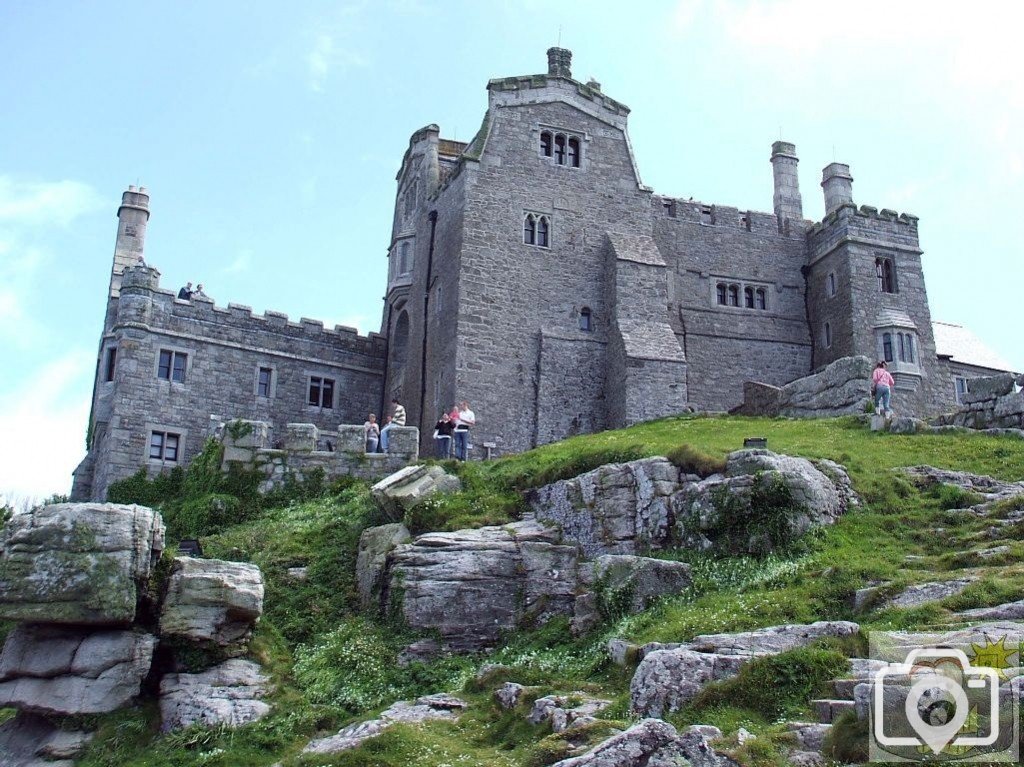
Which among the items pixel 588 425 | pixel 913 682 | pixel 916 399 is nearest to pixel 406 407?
pixel 588 425

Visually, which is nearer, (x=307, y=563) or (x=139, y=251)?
(x=307, y=563)

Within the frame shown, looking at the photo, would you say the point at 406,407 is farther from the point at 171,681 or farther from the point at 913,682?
the point at 913,682

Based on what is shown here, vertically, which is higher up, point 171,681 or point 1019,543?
point 1019,543

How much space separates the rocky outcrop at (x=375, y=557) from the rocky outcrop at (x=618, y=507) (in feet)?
9.69

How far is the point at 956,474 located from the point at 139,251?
32.1 meters

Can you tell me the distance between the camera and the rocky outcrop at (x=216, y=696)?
16.3m

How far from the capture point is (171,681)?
672 inches

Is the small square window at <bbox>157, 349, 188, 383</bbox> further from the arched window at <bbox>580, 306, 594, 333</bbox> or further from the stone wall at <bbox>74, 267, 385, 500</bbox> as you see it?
the arched window at <bbox>580, 306, 594, 333</bbox>

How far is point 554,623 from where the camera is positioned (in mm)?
18547

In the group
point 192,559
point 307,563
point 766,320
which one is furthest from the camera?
point 766,320

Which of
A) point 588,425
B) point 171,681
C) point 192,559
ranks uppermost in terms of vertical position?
point 588,425

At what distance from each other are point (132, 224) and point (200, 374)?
9.41 metres

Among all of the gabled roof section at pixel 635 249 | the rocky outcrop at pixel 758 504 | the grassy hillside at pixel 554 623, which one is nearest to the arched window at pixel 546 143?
the gabled roof section at pixel 635 249

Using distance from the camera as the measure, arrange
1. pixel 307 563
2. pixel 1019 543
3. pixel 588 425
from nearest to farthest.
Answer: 1. pixel 1019 543
2. pixel 307 563
3. pixel 588 425
